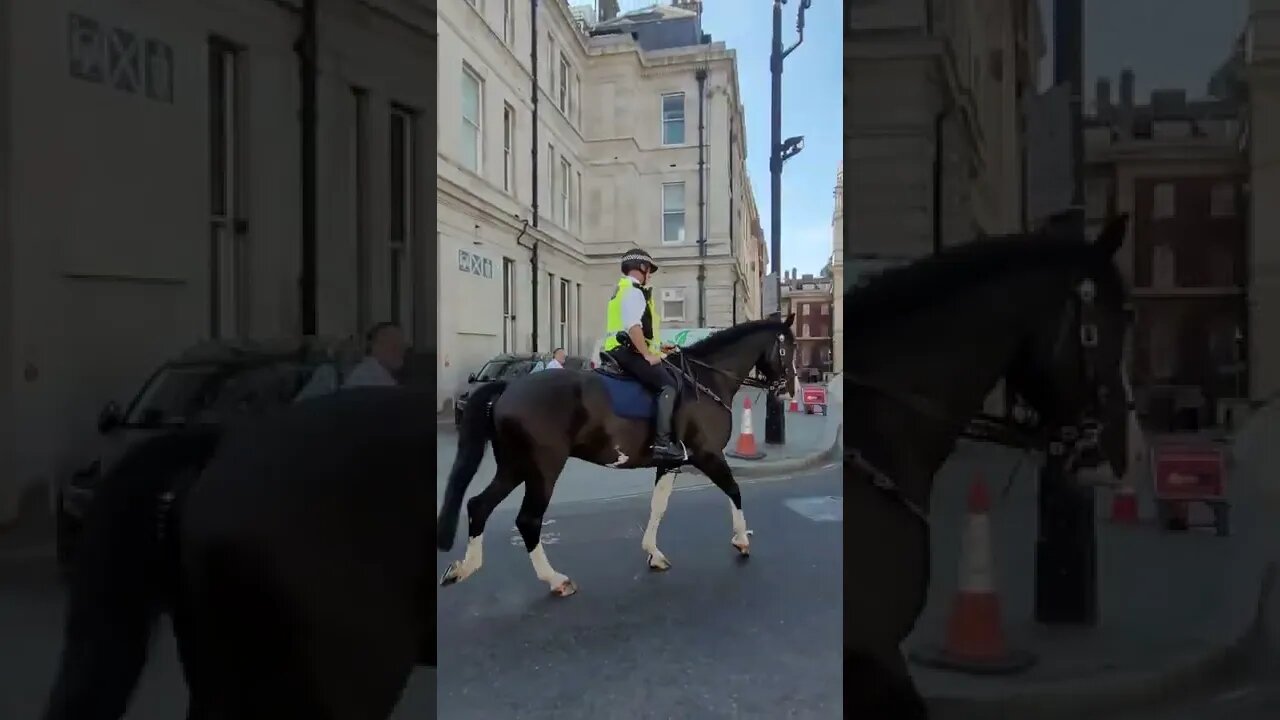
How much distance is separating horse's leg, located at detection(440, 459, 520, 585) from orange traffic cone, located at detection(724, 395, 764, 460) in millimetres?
648

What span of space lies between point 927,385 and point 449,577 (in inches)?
52.0

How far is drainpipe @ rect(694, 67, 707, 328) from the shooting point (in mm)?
1667

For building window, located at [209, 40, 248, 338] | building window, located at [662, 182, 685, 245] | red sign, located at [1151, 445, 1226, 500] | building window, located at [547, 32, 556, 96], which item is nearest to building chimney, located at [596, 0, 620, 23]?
building window, located at [547, 32, 556, 96]

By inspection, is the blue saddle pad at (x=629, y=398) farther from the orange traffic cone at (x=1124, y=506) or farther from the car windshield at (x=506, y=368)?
the orange traffic cone at (x=1124, y=506)

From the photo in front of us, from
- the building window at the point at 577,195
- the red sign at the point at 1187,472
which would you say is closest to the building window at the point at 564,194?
the building window at the point at 577,195

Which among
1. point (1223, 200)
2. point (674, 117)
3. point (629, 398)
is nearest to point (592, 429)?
point (629, 398)

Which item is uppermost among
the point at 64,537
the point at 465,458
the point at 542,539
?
the point at 465,458

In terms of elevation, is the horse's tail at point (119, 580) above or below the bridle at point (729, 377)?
below

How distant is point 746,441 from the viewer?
1.74 meters

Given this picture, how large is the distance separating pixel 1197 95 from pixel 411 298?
1.95 metres

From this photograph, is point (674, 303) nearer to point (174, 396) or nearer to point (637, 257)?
point (637, 257)

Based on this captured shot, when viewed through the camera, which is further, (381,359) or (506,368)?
(506,368)

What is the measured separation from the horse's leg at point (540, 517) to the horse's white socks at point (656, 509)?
236 mm

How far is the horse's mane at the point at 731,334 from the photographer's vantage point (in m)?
1.64
